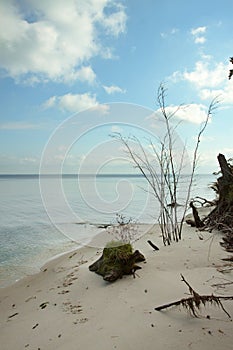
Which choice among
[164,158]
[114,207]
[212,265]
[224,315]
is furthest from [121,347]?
[114,207]

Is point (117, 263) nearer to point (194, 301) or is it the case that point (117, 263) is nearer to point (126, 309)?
point (126, 309)

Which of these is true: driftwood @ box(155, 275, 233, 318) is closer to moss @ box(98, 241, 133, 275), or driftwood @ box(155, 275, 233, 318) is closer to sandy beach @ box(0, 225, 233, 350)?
sandy beach @ box(0, 225, 233, 350)

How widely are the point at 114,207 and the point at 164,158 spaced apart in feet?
46.4

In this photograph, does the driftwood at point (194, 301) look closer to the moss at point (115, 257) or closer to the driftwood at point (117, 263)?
the driftwood at point (117, 263)

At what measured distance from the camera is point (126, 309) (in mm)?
4340

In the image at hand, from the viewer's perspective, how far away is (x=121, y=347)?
3.37m

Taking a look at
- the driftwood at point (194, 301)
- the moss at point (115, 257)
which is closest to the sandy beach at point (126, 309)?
the driftwood at point (194, 301)

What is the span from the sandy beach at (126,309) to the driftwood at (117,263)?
143 millimetres

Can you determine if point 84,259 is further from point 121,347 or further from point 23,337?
point 121,347

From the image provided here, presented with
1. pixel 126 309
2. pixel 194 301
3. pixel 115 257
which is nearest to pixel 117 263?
pixel 115 257

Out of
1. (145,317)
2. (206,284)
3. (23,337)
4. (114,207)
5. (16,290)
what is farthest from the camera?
(114,207)

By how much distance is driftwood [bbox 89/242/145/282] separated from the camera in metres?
5.71

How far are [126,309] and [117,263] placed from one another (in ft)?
5.31

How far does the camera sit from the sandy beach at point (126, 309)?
11.2 ft
